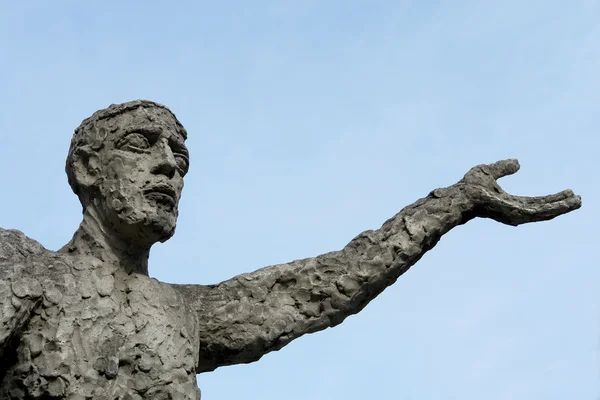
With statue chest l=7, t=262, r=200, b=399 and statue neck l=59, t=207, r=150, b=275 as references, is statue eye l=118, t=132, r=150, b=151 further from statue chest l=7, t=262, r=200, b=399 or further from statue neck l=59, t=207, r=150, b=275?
statue chest l=7, t=262, r=200, b=399

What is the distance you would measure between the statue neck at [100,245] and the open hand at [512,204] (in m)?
2.48

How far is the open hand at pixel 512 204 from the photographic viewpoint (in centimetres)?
986

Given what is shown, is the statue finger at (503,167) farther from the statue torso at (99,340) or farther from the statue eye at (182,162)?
the statue torso at (99,340)

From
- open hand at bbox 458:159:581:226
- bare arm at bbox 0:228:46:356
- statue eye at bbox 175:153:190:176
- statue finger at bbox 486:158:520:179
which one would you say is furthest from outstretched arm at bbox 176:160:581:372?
bare arm at bbox 0:228:46:356

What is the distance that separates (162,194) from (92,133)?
0.73 metres

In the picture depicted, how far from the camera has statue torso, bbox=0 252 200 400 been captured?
8.59 meters

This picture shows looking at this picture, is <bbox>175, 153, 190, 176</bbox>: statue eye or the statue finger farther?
the statue finger

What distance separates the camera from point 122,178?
926 cm

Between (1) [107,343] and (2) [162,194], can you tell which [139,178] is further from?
(1) [107,343]

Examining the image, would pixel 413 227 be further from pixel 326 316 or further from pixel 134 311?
pixel 134 311

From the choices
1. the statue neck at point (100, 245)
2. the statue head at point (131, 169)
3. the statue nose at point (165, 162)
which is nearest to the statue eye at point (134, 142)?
the statue head at point (131, 169)

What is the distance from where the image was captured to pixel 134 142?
31.0 feet

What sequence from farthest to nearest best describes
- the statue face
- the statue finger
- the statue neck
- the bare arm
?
1. the statue finger
2. the statue neck
3. the statue face
4. the bare arm

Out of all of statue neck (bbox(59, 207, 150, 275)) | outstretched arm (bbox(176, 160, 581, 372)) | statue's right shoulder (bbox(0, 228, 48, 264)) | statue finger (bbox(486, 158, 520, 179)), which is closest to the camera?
statue's right shoulder (bbox(0, 228, 48, 264))
